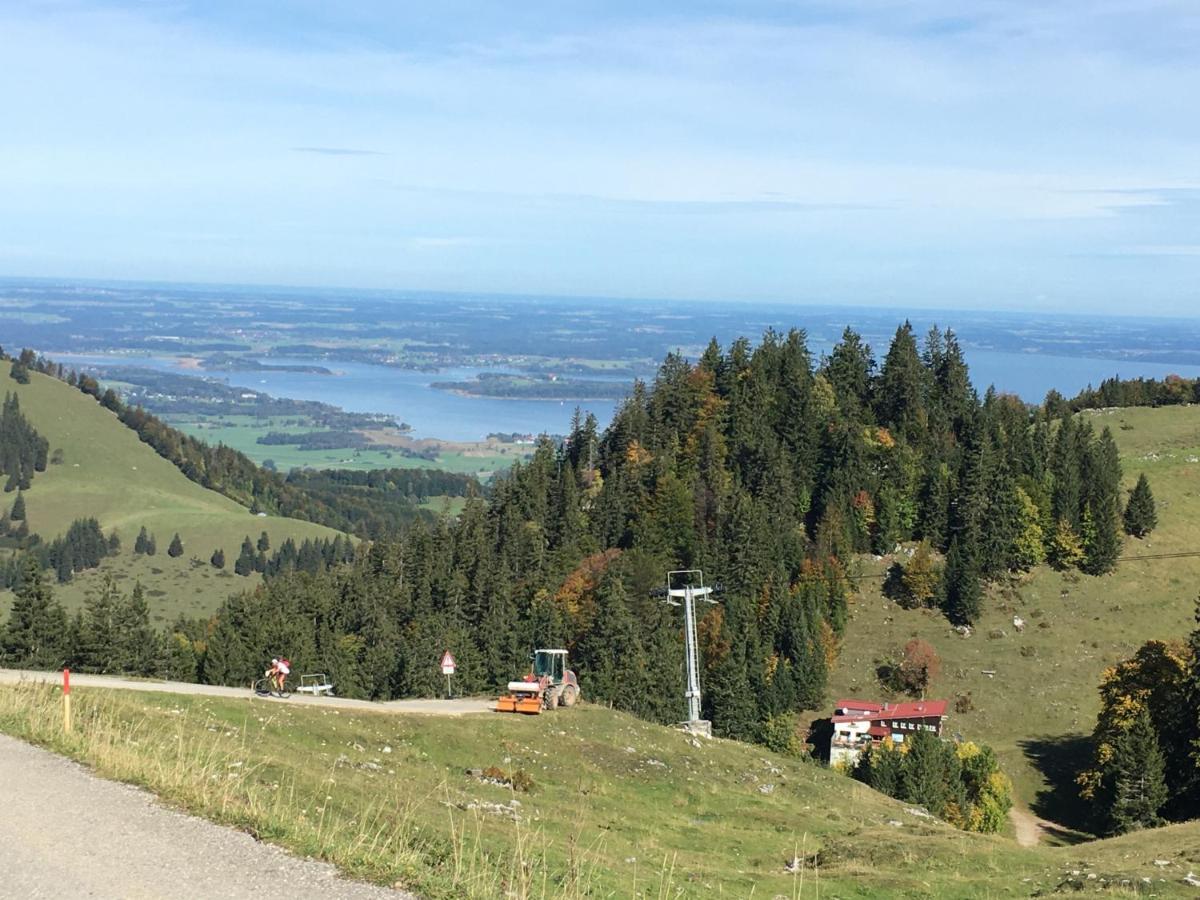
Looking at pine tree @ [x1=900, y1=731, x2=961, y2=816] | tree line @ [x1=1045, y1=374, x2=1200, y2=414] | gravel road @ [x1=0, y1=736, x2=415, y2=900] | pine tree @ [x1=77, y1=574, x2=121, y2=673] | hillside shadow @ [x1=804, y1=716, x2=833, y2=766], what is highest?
tree line @ [x1=1045, y1=374, x2=1200, y2=414]

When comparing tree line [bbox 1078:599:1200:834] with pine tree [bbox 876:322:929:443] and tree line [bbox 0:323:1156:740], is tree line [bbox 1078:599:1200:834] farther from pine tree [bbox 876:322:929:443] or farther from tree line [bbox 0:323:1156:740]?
pine tree [bbox 876:322:929:443]

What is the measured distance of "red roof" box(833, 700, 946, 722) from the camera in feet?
250

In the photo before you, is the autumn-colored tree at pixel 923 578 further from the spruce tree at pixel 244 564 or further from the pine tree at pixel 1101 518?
the spruce tree at pixel 244 564

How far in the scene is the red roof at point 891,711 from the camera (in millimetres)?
76188

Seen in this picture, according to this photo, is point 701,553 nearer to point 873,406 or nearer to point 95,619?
point 873,406

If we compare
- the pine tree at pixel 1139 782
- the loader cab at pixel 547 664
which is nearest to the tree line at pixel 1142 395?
the pine tree at pixel 1139 782

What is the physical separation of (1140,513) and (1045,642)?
17.8m

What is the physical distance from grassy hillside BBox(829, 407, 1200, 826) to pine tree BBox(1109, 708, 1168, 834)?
12.0 metres

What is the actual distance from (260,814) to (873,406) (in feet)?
338

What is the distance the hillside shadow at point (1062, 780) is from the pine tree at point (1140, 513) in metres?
26.6

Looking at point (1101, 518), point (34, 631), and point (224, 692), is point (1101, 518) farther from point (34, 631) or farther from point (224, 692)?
point (34, 631)

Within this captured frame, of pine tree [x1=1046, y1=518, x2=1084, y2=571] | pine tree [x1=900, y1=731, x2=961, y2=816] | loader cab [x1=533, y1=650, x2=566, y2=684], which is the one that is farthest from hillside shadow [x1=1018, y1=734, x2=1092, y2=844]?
loader cab [x1=533, y1=650, x2=566, y2=684]

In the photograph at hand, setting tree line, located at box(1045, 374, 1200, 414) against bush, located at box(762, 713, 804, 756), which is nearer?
bush, located at box(762, 713, 804, 756)

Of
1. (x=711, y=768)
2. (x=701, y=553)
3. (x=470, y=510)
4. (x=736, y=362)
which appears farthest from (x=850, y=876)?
(x=736, y=362)
